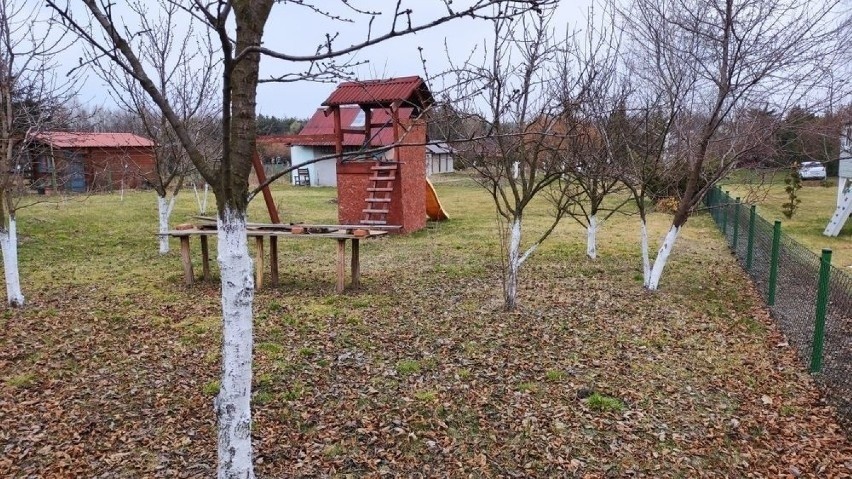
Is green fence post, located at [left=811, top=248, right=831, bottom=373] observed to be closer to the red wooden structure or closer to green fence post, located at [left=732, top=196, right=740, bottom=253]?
green fence post, located at [left=732, top=196, right=740, bottom=253]

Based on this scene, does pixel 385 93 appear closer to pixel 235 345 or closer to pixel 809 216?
pixel 235 345

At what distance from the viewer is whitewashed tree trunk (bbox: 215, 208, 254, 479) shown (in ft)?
7.97

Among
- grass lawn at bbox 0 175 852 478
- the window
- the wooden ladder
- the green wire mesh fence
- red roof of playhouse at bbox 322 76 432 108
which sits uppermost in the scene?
the window

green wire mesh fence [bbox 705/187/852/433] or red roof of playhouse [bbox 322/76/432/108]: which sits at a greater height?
red roof of playhouse [bbox 322/76/432/108]

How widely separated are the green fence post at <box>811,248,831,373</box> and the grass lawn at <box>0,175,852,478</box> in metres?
0.23

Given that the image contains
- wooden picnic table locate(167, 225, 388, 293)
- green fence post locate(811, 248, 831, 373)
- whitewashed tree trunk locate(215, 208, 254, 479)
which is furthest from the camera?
wooden picnic table locate(167, 225, 388, 293)

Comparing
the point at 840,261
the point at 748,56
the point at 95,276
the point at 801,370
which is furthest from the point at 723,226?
the point at 95,276

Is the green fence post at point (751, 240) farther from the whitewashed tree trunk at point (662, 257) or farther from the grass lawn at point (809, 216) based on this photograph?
the whitewashed tree trunk at point (662, 257)

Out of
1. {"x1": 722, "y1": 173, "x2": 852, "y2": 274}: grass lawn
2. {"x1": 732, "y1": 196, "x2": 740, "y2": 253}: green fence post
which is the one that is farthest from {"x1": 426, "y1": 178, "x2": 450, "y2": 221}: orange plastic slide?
{"x1": 732, "y1": 196, "x2": 740, "y2": 253}: green fence post

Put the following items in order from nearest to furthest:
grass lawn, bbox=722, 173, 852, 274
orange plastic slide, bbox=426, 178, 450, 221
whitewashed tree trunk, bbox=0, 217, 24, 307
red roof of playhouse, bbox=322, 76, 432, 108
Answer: whitewashed tree trunk, bbox=0, 217, 24, 307 < grass lawn, bbox=722, 173, 852, 274 < red roof of playhouse, bbox=322, 76, 432, 108 < orange plastic slide, bbox=426, 178, 450, 221

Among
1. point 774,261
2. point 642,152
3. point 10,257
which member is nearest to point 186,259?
point 10,257

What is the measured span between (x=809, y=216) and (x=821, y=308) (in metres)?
15.2

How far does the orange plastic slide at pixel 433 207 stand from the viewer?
15.6 metres

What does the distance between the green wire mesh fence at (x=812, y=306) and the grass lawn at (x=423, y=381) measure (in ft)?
0.57
